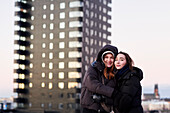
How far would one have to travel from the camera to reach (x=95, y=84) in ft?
21.6

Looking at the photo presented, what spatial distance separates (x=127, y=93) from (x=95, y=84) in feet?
2.33

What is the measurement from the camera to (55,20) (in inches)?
3312

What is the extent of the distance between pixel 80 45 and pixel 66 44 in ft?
12.1

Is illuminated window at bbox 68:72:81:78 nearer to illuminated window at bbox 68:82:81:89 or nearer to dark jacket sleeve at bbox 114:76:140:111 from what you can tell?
illuminated window at bbox 68:82:81:89

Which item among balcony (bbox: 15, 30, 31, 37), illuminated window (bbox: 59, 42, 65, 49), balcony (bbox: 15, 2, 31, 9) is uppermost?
balcony (bbox: 15, 2, 31, 9)

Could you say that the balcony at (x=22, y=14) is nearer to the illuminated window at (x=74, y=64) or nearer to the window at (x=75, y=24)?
the window at (x=75, y=24)

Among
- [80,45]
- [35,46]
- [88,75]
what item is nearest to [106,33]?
[80,45]

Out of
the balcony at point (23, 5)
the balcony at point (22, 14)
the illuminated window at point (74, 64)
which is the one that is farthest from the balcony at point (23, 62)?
the balcony at point (23, 5)

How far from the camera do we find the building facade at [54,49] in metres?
80.9

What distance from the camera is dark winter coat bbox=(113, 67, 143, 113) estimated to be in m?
6.18

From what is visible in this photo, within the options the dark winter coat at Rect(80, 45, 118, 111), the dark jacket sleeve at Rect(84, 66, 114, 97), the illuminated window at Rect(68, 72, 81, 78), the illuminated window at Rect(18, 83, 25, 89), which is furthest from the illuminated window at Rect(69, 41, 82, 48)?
the dark jacket sleeve at Rect(84, 66, 114, 97)

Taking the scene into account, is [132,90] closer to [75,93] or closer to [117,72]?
[117,72]

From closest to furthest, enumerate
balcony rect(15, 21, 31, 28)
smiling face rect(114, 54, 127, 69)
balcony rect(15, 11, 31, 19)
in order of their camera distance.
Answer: smiling face rect(114, 54, 127, 69)
balcony rect(15, 21, 31, 28)
balcony rect(15, 11, 31, 19)

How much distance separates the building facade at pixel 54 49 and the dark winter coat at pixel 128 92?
72.7 m
